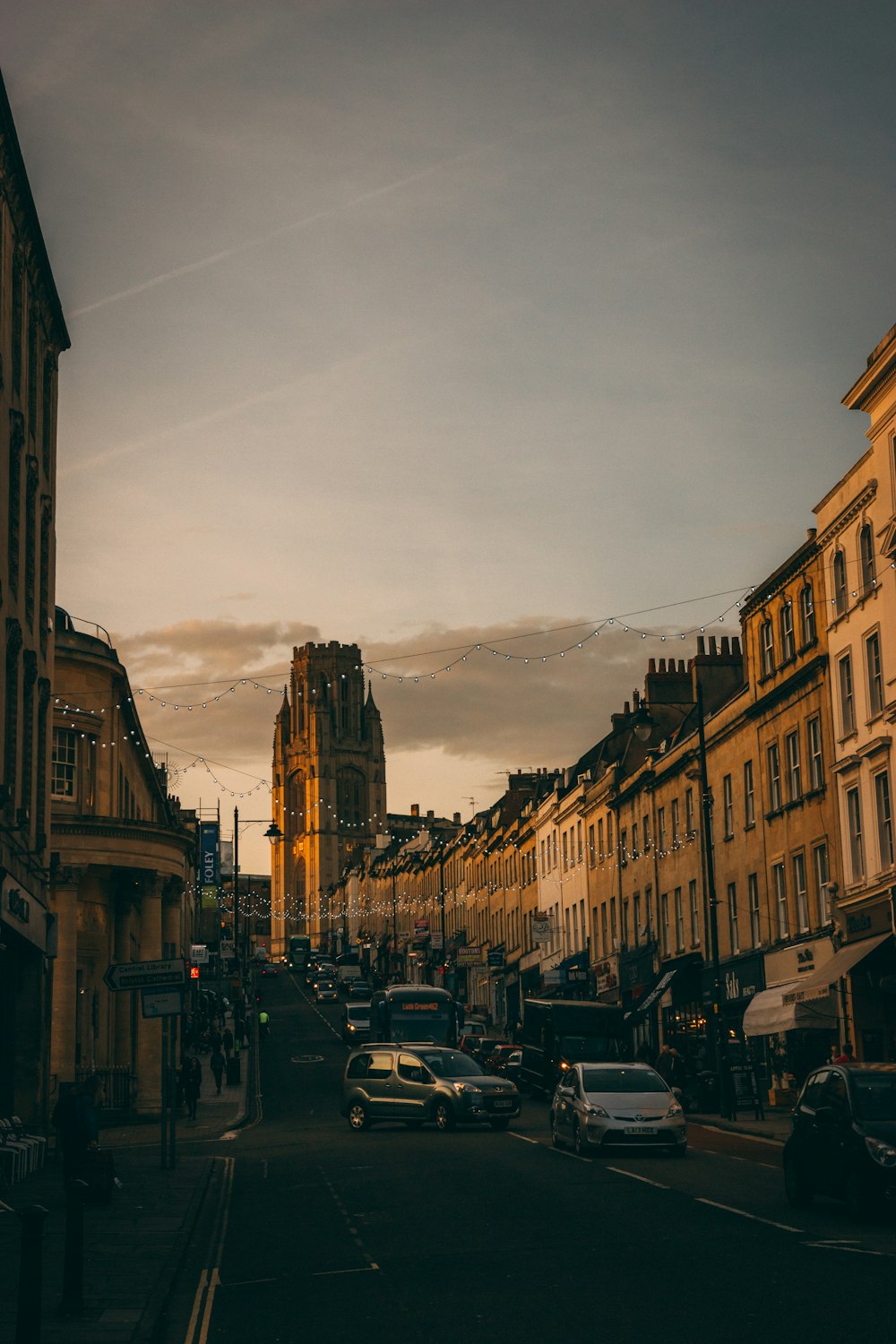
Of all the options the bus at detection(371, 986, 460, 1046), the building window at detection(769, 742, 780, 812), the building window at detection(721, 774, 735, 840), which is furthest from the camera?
the bus at detection(371, 986, 460, 1046)

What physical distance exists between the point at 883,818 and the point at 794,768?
6346 millimetres

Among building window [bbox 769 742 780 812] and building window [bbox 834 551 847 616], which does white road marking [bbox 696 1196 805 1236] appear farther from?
building window [bbox 769 742 780 812]

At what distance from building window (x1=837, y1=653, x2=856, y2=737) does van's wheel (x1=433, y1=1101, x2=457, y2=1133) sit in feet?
40.7

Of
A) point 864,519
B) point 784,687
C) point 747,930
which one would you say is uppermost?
point 864,519

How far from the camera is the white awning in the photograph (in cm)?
3547

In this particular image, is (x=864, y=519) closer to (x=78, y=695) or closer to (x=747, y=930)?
(x=747, y=930)

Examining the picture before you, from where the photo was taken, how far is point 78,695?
43.6 meters

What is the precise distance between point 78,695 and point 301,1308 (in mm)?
33164

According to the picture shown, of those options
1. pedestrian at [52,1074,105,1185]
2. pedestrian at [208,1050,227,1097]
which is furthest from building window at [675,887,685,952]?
pedestrian at [52,1074,105,1185]

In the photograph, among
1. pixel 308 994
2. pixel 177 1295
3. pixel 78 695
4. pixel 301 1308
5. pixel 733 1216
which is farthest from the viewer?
pixel 308 994

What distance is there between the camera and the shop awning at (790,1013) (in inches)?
1396

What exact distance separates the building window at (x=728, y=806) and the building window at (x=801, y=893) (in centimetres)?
584

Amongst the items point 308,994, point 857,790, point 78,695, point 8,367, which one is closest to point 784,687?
point 857,790

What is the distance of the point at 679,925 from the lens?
52219 mm
